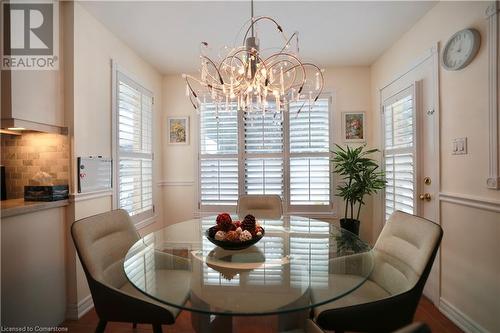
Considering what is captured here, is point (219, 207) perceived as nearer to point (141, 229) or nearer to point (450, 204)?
point (141, 229)

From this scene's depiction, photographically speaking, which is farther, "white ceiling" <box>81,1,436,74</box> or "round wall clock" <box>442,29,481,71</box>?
"white ceiling" <box>81,1,436,74</box>

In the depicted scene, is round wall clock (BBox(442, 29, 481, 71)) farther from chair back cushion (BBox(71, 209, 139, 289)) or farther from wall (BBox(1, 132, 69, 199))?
wall (BBox(1, 132, 69, 199))

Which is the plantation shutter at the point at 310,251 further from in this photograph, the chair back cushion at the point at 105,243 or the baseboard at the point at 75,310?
the baseboard at the point at 75,310

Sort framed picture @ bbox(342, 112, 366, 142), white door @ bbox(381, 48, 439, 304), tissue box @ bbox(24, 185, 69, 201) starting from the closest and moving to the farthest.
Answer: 1. tissue box @ bbox(24, 185, 69, 201)
2. white door @ bbox(381, 48, 439, 304)
3. framed picture @ bbox(342, 112, 366, 142)

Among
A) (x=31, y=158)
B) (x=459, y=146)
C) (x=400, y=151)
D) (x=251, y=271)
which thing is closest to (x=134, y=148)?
(x=31, y=158)

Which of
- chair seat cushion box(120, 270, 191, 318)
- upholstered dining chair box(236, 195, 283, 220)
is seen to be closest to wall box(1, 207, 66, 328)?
chair seat cushion box(120, 270, 191, 318)

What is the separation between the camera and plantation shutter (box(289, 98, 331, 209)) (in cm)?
324

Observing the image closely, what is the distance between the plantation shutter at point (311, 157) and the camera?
10.6 ft

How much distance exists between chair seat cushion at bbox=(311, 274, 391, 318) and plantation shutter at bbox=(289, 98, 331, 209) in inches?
68.4

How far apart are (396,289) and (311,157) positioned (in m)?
2.07

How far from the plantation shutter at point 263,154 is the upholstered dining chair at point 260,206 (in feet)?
2.25

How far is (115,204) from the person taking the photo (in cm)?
241

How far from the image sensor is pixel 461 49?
1.78 meters

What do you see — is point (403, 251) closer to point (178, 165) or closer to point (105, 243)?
point (105, 243)
